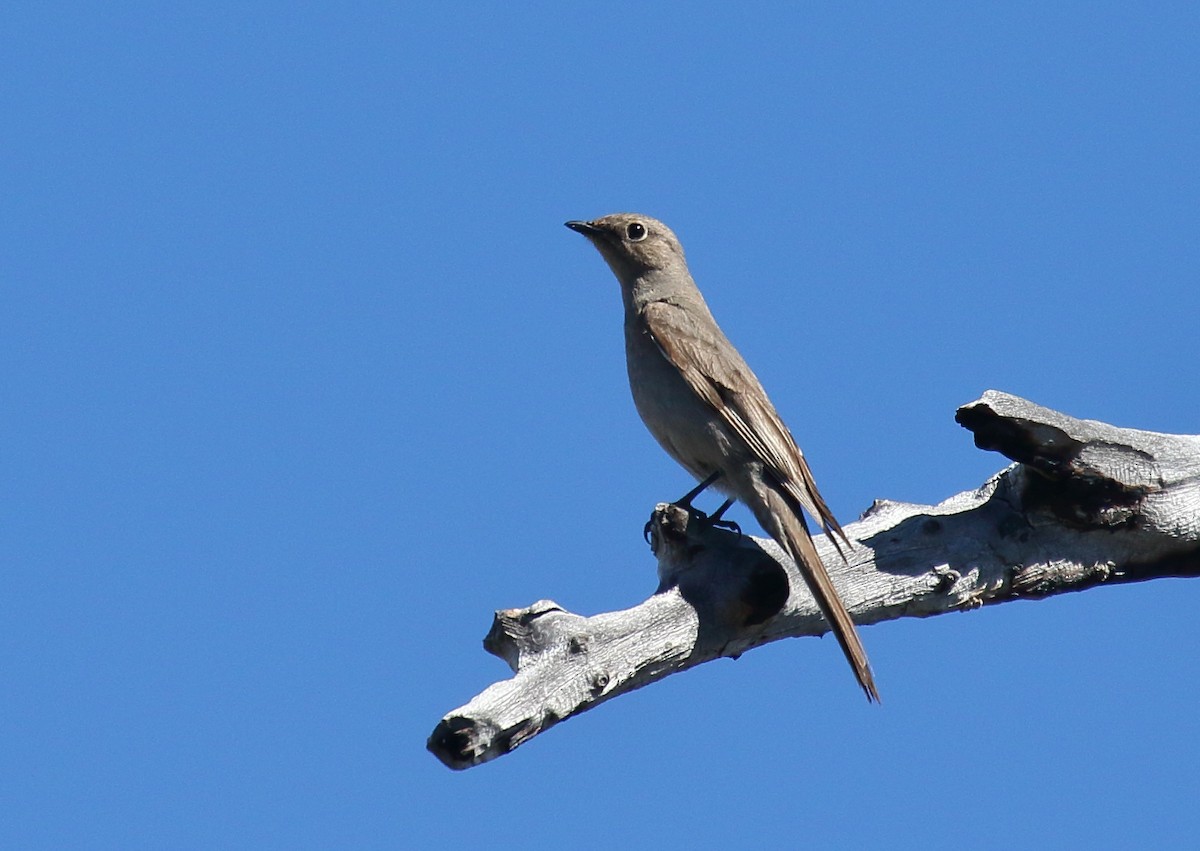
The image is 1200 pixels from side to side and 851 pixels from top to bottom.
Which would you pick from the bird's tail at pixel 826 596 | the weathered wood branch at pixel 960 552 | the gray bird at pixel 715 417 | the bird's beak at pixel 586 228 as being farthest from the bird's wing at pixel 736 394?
the bird's beak at pixel 586 228

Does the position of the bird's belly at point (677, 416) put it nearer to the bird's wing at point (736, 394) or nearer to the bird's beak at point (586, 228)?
the bird's wing at point (736, 394)

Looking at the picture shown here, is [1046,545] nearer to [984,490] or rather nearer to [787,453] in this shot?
[984,490]

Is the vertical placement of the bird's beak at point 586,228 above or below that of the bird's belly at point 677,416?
above

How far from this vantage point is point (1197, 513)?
7.65m

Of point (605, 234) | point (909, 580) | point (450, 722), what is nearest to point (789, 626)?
point (909, 580)

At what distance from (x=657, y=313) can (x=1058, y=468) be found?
2.94m

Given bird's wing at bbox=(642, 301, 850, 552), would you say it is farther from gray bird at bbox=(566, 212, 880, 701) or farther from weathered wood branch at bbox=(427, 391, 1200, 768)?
weathered wood branch at bbox=(427, 391, 1200, 768)

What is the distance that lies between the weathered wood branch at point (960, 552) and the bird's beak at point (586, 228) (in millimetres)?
3374

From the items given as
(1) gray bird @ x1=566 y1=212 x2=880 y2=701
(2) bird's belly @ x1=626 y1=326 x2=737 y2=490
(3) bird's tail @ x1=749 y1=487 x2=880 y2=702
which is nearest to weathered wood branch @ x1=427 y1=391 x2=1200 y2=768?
(3) bird's tail @ x1=749 y1=487 x2=880 y2=702

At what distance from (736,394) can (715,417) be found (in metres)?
0.21

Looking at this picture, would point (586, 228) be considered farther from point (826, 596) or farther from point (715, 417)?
point (826, 596)

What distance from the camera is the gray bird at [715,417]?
7.78m

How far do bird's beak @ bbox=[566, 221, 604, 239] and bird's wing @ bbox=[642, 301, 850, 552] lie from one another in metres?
1.05

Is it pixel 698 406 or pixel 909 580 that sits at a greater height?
pixel 698 406
